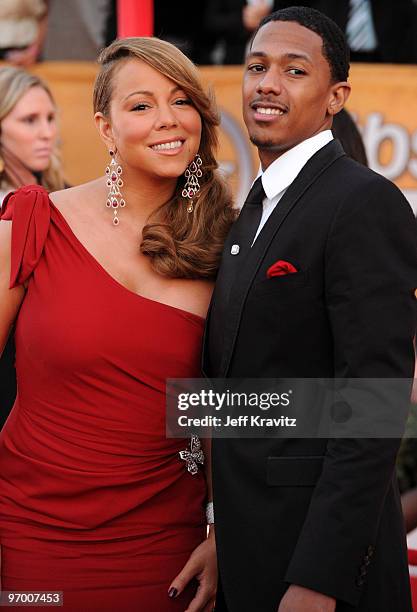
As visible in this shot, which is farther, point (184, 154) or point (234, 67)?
point (234, 67)

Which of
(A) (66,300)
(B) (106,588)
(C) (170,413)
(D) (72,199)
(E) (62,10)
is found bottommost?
(B) (106,588)

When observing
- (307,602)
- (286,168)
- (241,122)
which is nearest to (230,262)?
(286,168)

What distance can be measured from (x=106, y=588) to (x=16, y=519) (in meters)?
0.27

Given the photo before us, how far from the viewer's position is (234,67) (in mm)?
4883

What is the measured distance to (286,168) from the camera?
224 centimetres

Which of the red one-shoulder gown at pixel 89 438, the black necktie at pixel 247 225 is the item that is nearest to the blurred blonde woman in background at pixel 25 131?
the red one-shoulder gown at pixel 89 438

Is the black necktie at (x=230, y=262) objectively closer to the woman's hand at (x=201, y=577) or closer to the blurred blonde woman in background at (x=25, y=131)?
the woman's hand at (x=201, y=577)

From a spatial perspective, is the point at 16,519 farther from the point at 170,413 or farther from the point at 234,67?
the point at 234,67

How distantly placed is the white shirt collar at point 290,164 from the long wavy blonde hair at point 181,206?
1.11 ft

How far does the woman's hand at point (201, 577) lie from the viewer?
2449 millimetres

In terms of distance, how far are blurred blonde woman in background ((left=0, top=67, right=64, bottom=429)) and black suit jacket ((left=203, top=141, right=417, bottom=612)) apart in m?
2.71

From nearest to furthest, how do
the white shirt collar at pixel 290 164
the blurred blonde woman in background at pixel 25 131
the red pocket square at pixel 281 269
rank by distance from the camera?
the red pocket square at pixel 281 269, the white shirt collar at pixel 290 164, the blurred blonde woman in background at pixel 25 131

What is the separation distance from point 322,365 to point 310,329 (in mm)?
78

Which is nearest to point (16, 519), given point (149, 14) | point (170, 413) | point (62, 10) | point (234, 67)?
point (170, 413)
